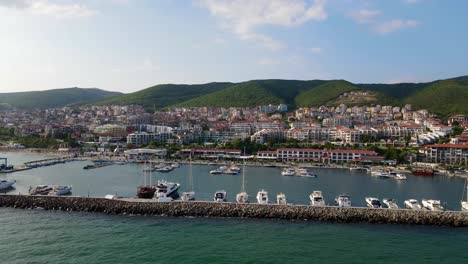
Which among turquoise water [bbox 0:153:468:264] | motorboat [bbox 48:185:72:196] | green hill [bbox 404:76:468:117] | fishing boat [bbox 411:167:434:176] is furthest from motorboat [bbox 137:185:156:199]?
green hill [bbox 404:76:468:117]

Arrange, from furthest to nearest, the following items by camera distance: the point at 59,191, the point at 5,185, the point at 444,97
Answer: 1. the point at 444,97
2. the point at 5,185
3. the point at 59,191

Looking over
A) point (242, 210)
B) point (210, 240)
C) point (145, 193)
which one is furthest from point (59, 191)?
point (210, 240)

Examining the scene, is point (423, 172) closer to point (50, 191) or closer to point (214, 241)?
point (214, 241)

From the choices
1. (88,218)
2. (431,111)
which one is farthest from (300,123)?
(88,218)

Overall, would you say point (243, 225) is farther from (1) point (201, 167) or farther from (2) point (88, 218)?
(1) point (201, 167)

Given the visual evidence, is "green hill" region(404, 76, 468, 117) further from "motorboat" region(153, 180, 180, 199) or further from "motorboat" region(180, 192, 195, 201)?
"motorboat" region(180, 192, 195, 201)

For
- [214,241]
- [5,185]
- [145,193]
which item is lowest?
[214,241]
